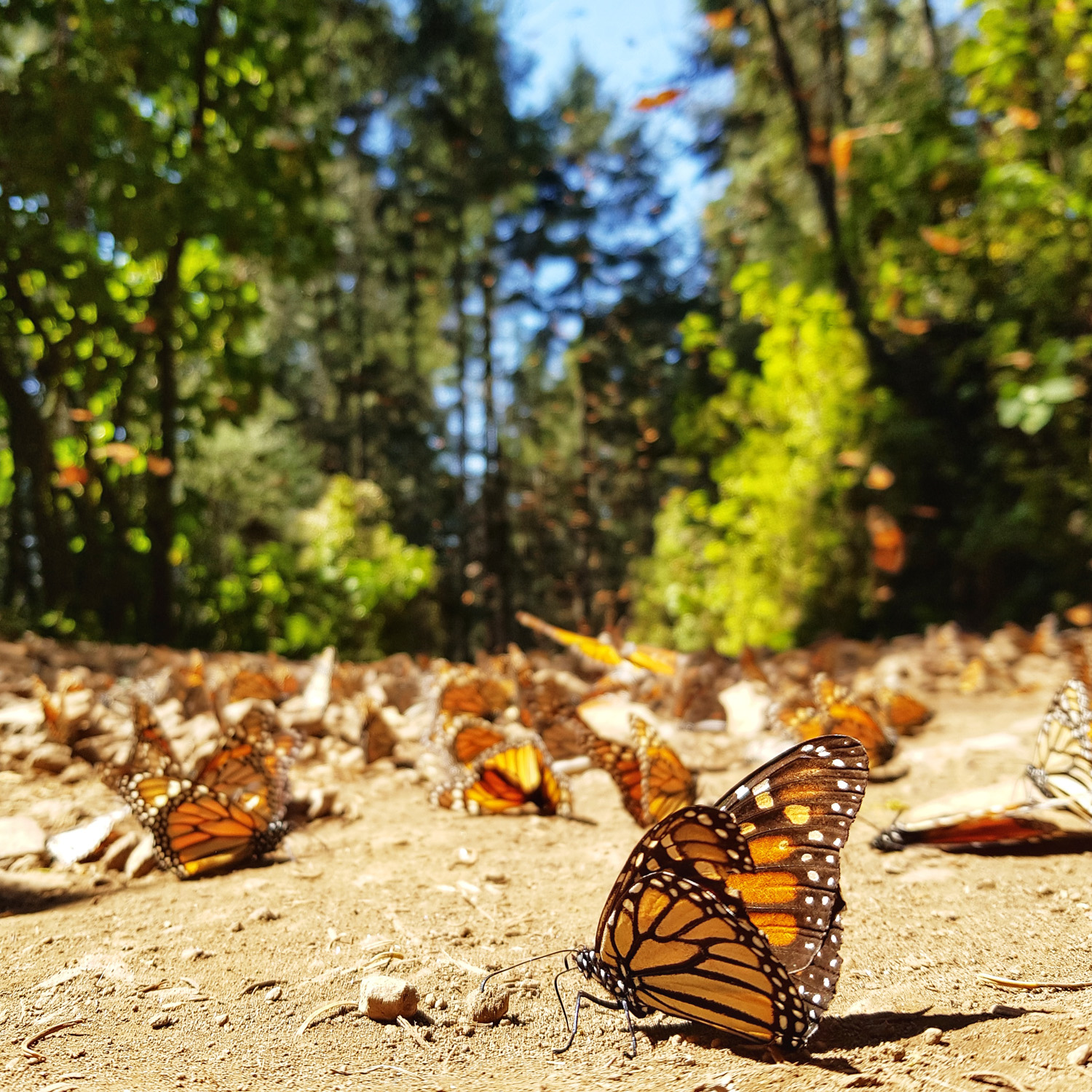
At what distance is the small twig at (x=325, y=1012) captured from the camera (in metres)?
1.03

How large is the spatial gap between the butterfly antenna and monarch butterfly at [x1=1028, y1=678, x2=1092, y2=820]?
93cm

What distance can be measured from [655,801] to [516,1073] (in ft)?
3.13

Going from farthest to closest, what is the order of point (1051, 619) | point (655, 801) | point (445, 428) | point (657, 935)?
1. point (445, 428)
2. point (1051, 619)
3. point (655, 801)
4. point (657, 935)

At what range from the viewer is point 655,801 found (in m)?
1.85

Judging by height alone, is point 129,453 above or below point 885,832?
above

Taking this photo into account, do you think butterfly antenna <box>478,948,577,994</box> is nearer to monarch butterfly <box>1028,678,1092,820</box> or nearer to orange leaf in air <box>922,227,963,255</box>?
monarch butterfly <box>1028,678,1092,820</box>

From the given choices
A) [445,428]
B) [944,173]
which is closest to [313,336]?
[445,428]

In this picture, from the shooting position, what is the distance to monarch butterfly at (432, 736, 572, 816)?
6.61 feet

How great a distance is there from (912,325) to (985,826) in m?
6.26

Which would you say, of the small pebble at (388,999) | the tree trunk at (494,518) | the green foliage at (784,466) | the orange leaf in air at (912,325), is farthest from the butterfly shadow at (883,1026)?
the tree trunk at (494,518)

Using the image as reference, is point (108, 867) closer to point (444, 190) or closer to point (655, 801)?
point (655, 801)

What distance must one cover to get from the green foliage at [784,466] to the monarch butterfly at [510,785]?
477cm

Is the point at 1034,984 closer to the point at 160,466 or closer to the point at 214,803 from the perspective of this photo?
the point at 214,803

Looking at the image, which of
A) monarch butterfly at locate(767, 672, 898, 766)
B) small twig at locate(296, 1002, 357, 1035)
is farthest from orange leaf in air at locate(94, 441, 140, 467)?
small twig at locate(296, 1002, 357, 1035)
